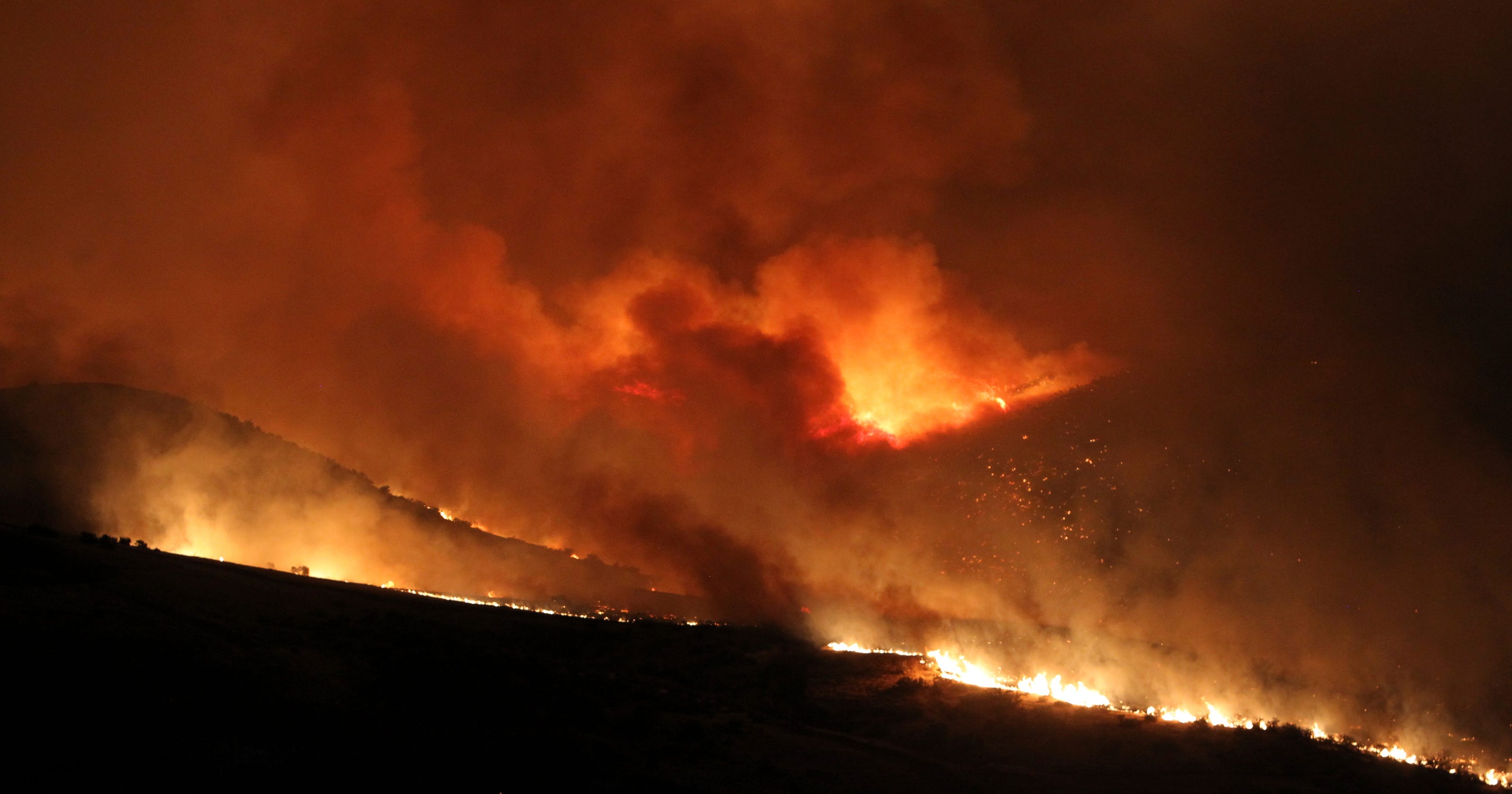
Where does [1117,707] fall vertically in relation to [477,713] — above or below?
above

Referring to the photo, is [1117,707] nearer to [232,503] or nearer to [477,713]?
[477,713]

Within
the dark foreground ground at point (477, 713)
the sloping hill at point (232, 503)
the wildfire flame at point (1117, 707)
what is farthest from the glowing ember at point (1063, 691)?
the sloping hill at point (232, 503)

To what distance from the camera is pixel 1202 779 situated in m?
16.8

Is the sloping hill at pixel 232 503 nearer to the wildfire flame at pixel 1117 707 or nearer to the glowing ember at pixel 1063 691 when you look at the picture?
the wildfire flame at pixel 1117 707

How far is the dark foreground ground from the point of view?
10.8 meters

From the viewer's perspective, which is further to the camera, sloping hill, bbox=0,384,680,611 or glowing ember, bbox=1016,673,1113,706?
sloping hill, bbox=0,384,680,611

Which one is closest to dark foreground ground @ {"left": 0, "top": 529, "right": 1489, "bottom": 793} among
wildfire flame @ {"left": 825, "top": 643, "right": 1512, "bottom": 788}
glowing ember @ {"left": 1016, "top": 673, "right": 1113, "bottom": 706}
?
Result: wildfire flame @ {"left": 825, "top": 643, "right": 1512, "bottom": 788}

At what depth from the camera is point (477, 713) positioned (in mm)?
15648

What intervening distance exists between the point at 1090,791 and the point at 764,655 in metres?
11.0

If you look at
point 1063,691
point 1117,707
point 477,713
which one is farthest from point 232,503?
point 1117,707

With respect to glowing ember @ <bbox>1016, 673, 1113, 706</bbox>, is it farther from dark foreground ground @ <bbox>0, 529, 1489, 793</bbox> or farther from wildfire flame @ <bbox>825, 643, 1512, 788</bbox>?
dark foreground ground @ <bbox>0, 529, 1489, 793</bbox>

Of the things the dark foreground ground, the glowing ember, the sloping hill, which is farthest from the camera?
the sloping hill

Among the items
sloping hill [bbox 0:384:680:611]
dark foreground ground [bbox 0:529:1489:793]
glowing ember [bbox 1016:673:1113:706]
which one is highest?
sloping hill [bbox 0:384:680:611]

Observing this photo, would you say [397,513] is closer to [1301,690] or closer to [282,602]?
[282,602]
